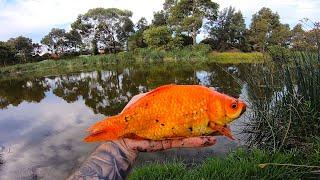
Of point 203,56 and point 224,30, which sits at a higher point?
point 224,30

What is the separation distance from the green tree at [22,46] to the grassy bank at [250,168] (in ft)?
163

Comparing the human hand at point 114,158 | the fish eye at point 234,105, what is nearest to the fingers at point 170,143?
the human hand at point 114,158

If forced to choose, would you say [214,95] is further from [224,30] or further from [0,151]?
[224,30]

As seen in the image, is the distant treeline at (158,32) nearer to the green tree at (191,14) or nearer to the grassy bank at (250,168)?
the green tree at (191,14)

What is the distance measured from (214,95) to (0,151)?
28.8 feet

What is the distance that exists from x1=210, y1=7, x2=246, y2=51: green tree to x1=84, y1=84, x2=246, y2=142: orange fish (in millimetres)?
44073

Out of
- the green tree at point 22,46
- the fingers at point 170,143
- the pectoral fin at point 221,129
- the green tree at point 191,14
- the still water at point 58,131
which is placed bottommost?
the still water at point 58,131

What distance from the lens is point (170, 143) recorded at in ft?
5.49

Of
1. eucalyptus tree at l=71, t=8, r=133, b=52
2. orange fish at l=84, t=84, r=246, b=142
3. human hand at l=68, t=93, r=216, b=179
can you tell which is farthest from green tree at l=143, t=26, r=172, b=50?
orange fish at l=84, t=84, r=246, b=142

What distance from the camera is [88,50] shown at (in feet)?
201

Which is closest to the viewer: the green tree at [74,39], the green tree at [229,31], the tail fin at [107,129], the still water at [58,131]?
the tail fin at [107,129]

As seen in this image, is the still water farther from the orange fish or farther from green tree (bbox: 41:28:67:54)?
green tree (bbox: 41:28:67:54)

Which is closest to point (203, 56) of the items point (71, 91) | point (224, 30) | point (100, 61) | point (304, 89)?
point (224, 30)

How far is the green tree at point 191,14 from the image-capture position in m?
46.4
